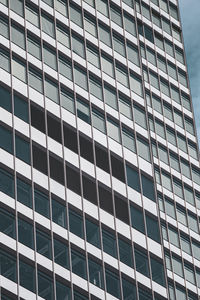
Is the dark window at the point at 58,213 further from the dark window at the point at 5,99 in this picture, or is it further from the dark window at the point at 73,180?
the dark window at the point at 5,99

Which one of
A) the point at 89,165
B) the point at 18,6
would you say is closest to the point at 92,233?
the point at 89,165

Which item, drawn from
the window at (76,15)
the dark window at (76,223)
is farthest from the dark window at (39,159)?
the window at (76,15)

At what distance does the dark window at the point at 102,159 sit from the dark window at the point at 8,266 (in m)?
14.4

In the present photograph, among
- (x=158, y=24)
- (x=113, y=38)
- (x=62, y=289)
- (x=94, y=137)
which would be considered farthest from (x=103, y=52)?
(x=62, y=289)

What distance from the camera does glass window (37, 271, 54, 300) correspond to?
66.6 metres

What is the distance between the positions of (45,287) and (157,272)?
42.5 ft

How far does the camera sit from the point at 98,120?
3201 inches

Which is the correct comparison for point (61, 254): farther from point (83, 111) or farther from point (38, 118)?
point (83, 111)

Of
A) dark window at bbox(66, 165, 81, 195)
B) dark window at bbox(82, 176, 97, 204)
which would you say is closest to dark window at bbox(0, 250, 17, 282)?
dark window at bbox(66, 165, 81, 195)

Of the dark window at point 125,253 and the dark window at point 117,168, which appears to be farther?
the dark window at point 117,168

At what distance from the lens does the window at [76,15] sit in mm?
86750

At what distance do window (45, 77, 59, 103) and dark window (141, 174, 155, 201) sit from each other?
9.70m

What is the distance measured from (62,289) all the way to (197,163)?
31.8 meters

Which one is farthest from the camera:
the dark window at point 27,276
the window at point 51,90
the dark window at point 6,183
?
the window at point 51,90
